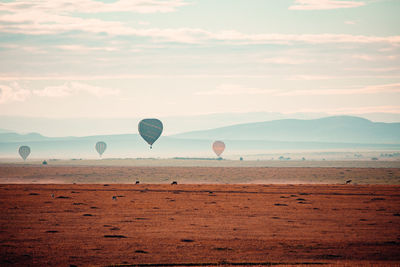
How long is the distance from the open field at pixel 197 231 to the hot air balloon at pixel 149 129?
377 feet

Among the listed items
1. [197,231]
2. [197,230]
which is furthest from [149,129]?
[197,231]

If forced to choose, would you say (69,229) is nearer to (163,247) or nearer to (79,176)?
(163,247)

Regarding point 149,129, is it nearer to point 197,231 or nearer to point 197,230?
point 197,230

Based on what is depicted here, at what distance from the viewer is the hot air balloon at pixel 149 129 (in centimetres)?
17325

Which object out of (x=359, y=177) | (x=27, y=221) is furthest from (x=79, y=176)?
(x=27, y=221)

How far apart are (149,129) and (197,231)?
139060 mm

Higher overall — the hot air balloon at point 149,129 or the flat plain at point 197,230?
the hot air balloon at point 149,129

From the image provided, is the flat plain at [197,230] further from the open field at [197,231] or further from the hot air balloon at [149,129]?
the hot air balloon at [149,129]

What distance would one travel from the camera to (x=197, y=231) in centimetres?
3600

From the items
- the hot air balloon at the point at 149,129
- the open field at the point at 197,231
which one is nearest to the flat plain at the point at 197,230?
the open field at the point at 197,231

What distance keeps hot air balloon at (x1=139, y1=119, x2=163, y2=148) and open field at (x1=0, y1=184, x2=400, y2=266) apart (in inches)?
4522

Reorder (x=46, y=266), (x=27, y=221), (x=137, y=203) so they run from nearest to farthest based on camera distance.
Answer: (x=46, y=266) → (x=27, y=221) → (x=137, y=203)

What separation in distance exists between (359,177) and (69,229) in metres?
88.3

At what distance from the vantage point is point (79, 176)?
403ft
